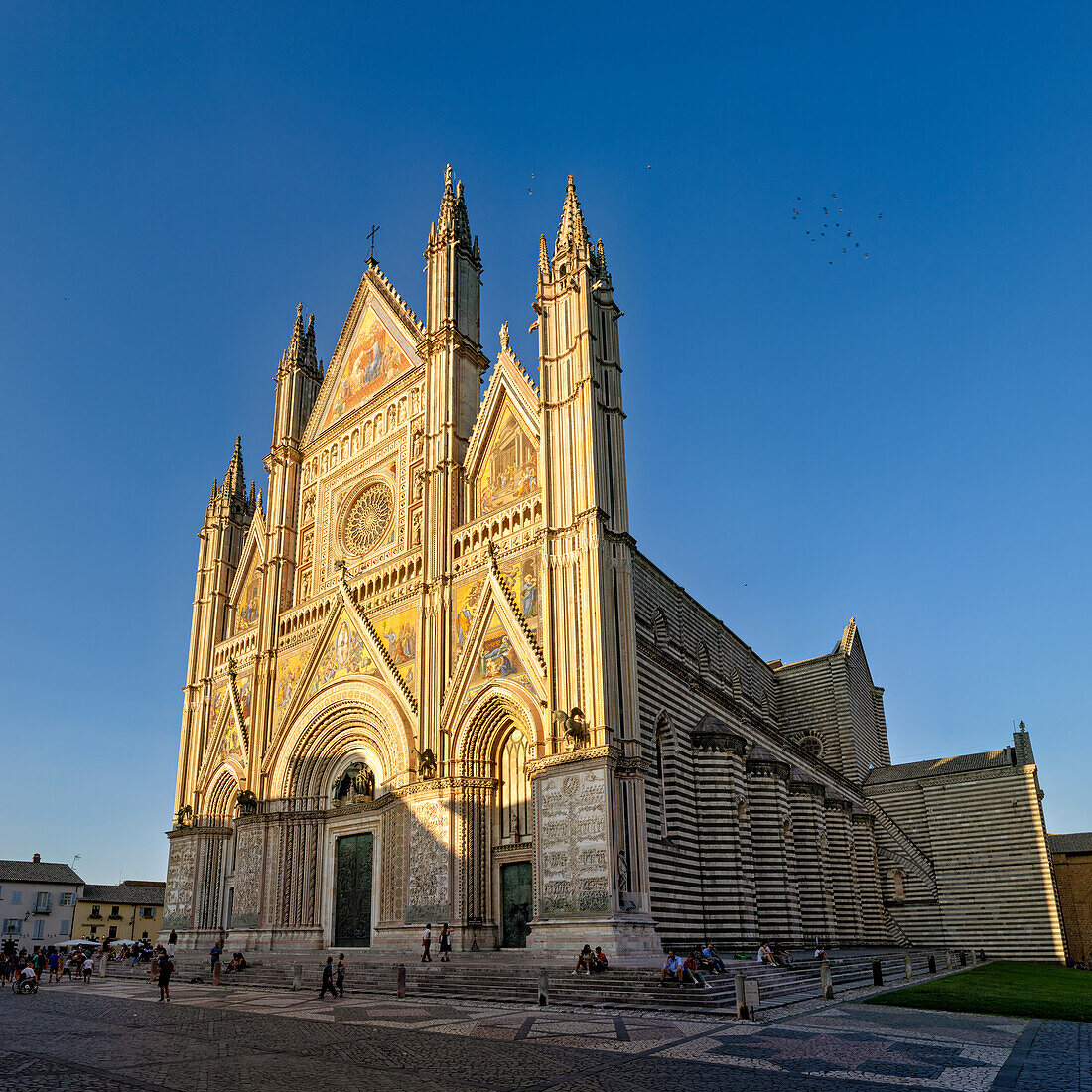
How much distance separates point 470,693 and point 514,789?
9.47 ft

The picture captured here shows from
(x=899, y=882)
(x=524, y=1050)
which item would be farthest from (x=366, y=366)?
(x=899, y=882)

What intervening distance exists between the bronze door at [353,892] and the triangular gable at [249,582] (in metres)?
10.8

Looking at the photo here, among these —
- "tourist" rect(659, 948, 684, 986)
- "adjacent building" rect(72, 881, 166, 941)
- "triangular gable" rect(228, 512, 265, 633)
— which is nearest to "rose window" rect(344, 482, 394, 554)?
"triangular gable" rect(228, 512, 265, 633)

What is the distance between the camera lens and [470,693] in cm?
2541

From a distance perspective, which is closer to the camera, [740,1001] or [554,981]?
[740,1001]

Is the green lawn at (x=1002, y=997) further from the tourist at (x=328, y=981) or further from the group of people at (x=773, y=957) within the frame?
the tourist at (x=328, y=981)

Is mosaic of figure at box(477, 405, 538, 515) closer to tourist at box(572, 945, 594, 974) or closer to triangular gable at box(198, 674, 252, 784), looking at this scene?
tourist at box(572, 945, 594, 974)

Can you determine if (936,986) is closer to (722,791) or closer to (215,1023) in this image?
(722,791)

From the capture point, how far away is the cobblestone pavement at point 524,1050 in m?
9.52

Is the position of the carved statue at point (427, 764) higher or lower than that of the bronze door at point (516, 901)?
higher

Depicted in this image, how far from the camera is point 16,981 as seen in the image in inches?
866

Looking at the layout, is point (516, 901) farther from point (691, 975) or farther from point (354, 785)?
point (691, 975)

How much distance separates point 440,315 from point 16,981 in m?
22.7

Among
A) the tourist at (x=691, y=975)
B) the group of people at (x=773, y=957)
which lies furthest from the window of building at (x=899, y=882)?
the tourist at (x=691, y=975)
